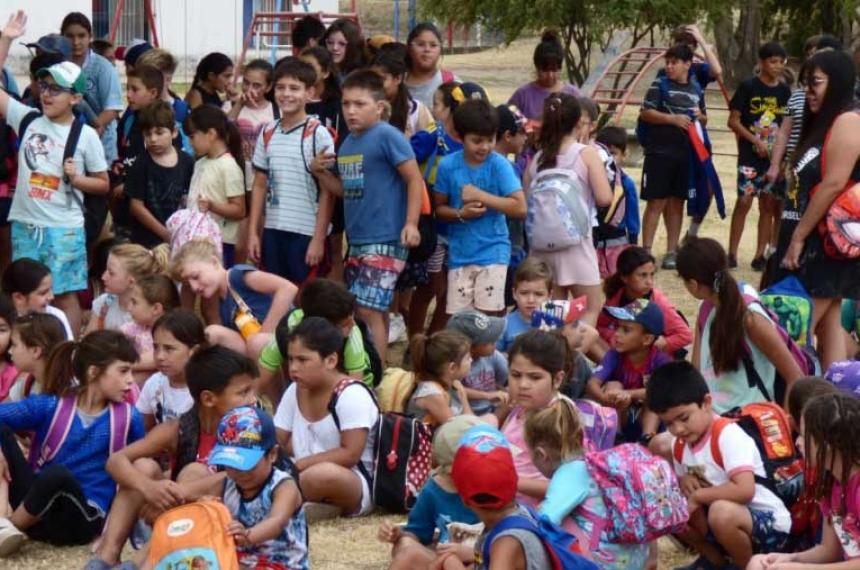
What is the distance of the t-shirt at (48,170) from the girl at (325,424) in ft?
7.94

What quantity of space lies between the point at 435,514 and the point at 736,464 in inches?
42.1

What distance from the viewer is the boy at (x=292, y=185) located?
8.16 m

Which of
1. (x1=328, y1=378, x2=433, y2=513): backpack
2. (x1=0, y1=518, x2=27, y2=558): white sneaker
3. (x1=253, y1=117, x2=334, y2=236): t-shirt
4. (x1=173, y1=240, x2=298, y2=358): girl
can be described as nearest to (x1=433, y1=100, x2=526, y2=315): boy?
(x1=253, y1=117, x2=334, y2=236): t-shirt

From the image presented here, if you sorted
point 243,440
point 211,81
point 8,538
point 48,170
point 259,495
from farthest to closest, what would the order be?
point 211,81 → point 48,170 → point 8,538 → point 259,495 → point 243,440

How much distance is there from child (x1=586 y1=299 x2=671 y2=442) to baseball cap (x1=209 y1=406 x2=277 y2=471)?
2.05 meters

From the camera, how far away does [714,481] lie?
18.6 ft

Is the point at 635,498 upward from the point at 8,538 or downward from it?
upward

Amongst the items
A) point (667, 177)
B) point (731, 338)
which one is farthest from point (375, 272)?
point (667, 177)

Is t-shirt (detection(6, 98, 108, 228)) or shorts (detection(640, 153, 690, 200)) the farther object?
shorts (detection(640, 153, 690, 200))

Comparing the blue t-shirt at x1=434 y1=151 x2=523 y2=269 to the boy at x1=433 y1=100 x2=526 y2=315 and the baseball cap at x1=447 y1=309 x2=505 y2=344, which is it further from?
the baseball cap at x1=447 y1=309 x2=505 y2=344

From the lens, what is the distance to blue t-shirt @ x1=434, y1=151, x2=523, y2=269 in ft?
26.5

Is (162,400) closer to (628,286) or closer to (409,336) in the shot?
(628,286)

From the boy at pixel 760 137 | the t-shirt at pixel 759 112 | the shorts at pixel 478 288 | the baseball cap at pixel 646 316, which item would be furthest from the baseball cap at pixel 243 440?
the t-shirt at pixel 759 112

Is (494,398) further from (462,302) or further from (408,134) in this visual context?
(408,134)
